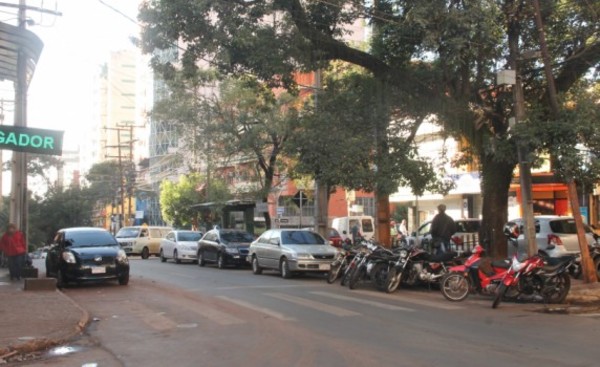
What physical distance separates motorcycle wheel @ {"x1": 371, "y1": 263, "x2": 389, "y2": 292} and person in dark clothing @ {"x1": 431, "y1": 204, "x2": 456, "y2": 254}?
174 cm

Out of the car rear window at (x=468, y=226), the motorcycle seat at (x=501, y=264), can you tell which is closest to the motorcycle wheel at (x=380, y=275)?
the motorcycle seat at (x=501, y=264)

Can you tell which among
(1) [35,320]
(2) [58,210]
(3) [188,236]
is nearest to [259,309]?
(1) [35,320]

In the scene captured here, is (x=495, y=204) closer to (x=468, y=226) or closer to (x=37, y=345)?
(x=468, y=226)

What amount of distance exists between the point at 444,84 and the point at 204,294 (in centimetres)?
784

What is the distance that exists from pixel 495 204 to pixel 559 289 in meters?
4.37

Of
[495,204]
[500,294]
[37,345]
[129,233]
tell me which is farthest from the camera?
[129,233]

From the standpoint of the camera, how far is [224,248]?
23.4 meters

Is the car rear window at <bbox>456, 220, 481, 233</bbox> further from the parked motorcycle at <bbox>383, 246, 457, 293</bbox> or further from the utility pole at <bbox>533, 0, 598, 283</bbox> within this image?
the utility pole at <bbox>533, 0, 598, 283</bbox>

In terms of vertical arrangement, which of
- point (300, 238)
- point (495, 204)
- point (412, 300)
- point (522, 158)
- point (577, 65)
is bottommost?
point (412, 300)

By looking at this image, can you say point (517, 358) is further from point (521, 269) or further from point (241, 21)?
point (241, 21)

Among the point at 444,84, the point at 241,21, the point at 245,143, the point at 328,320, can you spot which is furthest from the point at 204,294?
the point at 245,143

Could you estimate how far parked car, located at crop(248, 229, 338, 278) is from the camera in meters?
18.0

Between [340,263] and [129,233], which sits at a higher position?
[129,233]

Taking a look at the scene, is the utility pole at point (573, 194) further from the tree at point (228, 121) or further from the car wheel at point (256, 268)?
the tree at point (228, 121)
